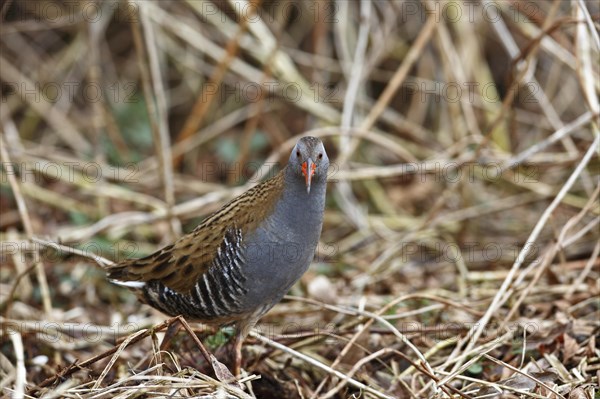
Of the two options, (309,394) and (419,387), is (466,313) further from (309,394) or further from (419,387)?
(309,394)

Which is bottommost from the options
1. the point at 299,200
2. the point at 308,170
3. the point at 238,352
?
the point at 238,352

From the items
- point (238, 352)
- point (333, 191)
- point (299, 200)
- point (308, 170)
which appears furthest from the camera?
point (333, 191)

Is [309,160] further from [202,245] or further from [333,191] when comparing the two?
[333,191]

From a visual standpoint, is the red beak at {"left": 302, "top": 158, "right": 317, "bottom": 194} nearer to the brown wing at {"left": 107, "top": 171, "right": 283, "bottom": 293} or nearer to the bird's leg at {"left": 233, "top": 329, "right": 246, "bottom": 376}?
the brown wing at {"left": 107, "top": 171, "right": 283, "bottom": 293}

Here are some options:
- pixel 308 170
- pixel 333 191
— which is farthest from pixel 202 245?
pixel 333 191

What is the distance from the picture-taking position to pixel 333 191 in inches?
233

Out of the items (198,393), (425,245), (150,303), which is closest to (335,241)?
(425,245)

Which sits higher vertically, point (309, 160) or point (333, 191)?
point (309, 160)

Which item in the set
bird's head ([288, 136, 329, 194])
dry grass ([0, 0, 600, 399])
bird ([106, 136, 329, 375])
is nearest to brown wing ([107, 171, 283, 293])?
bird ([106, 136, 329, 375])

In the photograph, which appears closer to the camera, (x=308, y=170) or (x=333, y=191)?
(x=308, y=170)

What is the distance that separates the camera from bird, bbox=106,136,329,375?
10.9ft

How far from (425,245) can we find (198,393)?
290cm

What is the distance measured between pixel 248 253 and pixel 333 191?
2636mm

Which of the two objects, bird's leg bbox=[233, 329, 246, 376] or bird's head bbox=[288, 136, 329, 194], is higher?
bird's head bbox=[288, 136, 329, 194]
